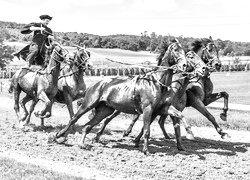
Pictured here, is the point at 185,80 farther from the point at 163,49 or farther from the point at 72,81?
the point at 72,81

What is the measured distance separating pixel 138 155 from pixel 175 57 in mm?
2408

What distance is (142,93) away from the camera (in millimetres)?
9969

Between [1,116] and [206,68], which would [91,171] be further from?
[1,116]

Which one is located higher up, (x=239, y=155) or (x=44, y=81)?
(x=44, y=81)

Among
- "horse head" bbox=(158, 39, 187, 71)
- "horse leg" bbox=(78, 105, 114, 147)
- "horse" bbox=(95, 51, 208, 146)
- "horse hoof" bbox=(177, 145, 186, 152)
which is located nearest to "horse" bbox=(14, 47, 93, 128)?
"horse" bbox=(95, 51, 208, 146)

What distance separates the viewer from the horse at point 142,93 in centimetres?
981

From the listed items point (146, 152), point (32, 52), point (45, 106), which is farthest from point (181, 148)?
point (32, 52)

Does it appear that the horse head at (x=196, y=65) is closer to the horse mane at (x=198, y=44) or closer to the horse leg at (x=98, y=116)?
the horse mane at (x=198, y=44)

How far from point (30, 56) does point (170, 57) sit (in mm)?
5833

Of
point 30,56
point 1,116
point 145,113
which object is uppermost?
point 30,56

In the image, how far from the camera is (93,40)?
330 ft

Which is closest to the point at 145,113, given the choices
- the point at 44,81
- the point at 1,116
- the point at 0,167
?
the point at 0,167

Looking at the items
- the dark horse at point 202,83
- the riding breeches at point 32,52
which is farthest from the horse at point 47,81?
the dark horse at point 202,83

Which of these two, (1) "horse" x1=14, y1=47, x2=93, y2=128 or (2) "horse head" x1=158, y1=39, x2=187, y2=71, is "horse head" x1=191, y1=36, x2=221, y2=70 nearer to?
(2) "horse head" x1=158, y1=39, x2=187, y2=71
